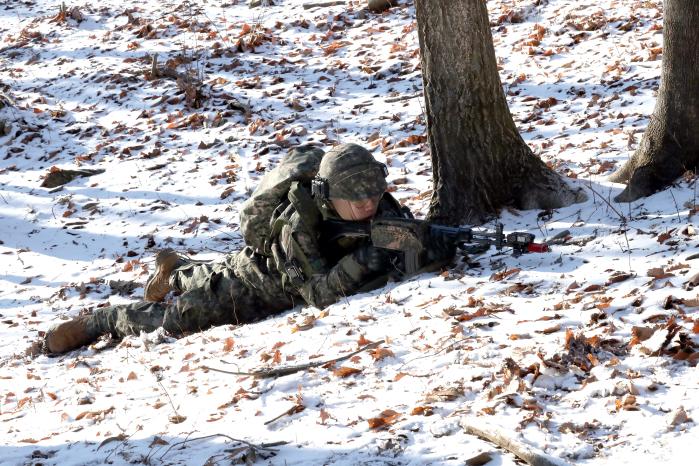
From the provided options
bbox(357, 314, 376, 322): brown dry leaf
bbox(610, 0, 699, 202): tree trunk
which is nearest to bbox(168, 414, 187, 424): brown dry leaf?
bbox(357, 314, 376, 322): brown dry leaf

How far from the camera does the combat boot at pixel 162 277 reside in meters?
7.48

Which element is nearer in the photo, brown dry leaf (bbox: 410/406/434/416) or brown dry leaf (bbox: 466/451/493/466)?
brown dry leaf (bbox: 466/451/493/466)

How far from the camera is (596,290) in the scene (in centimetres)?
482

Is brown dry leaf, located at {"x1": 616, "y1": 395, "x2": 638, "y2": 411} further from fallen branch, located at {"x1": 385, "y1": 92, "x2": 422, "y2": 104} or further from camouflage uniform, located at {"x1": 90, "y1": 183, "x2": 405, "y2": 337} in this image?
fallen branch, located at {"x1": 385, "y1": 92, "x2": 422, "y2": 104}

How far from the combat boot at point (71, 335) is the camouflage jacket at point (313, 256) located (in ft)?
6.60

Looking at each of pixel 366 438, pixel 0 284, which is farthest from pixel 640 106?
pixel 0 284

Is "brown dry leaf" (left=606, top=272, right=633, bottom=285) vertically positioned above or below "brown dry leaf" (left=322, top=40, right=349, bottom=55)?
below

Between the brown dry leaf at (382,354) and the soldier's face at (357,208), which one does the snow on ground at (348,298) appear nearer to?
the brown dry leaf at (382,354)

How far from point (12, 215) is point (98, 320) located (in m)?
4.49

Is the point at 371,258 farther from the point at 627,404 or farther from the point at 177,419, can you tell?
the point at 627,404

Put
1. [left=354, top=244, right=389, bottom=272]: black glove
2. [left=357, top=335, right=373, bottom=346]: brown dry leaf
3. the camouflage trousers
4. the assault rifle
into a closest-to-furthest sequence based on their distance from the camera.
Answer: [left=357, top=335, right=373, bottom=346]: brown dry leaf → the assault rifle → [left=354, top=244, right=389, bottom=272]: black glove → the camouflage trousers

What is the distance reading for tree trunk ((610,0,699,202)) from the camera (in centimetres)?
588

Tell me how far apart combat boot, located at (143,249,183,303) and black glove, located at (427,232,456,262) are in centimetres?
291

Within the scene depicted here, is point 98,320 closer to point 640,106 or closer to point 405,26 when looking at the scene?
point 640,106
